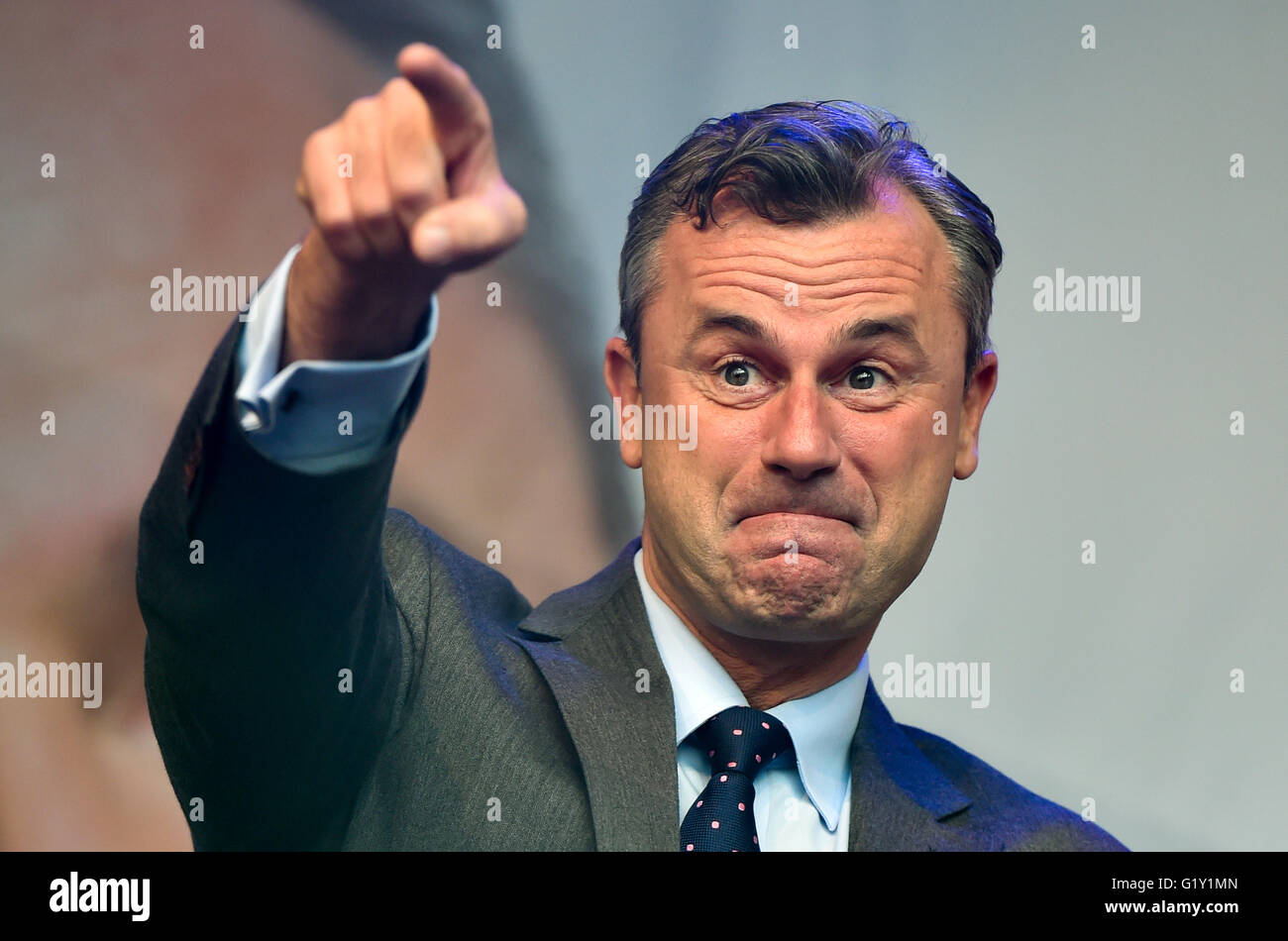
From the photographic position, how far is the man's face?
1700mm

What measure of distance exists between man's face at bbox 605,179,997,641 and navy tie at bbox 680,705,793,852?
12cm

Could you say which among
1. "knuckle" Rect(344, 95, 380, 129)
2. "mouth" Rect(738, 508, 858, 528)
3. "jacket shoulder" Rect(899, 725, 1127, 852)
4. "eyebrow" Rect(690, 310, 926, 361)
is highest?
"knuckle" Rect(344, 95, 380, 129)

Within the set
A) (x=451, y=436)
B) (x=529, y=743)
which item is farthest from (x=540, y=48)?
(x=529, y=743)

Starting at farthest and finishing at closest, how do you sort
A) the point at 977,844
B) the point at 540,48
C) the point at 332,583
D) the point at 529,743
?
the point at 540,48 < the point at 977,844 < the point at 529,743 < the point at 332,583

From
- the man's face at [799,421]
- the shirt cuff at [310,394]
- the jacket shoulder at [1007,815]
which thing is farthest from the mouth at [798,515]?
the shirt cuff at [310,394]

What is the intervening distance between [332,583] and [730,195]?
31.2 inches

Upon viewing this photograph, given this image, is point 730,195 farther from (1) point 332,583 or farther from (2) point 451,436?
(2) point 451,436

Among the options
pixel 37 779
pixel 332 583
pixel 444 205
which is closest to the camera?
pixel 444 205

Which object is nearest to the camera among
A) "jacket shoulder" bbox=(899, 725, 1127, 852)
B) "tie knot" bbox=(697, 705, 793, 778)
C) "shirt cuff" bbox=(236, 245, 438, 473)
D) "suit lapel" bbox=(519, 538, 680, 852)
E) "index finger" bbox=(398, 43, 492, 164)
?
"index finger" bbox=(398, 43, 492, 164)

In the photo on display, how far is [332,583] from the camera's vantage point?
139cm

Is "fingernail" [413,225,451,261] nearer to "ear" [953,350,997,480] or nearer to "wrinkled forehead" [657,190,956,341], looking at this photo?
"wrinkled forehead" [657,190,956,341]

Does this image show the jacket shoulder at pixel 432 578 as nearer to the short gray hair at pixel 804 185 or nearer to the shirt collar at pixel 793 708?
the shirt collar at pixel 793 708

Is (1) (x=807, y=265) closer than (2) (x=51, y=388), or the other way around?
(1) (x=807, y=265)

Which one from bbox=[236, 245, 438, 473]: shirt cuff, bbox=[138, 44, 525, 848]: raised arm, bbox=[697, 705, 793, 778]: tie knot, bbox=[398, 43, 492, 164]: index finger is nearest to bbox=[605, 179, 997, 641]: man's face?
bbox=[697, 705, 793, 778]: tie knot
